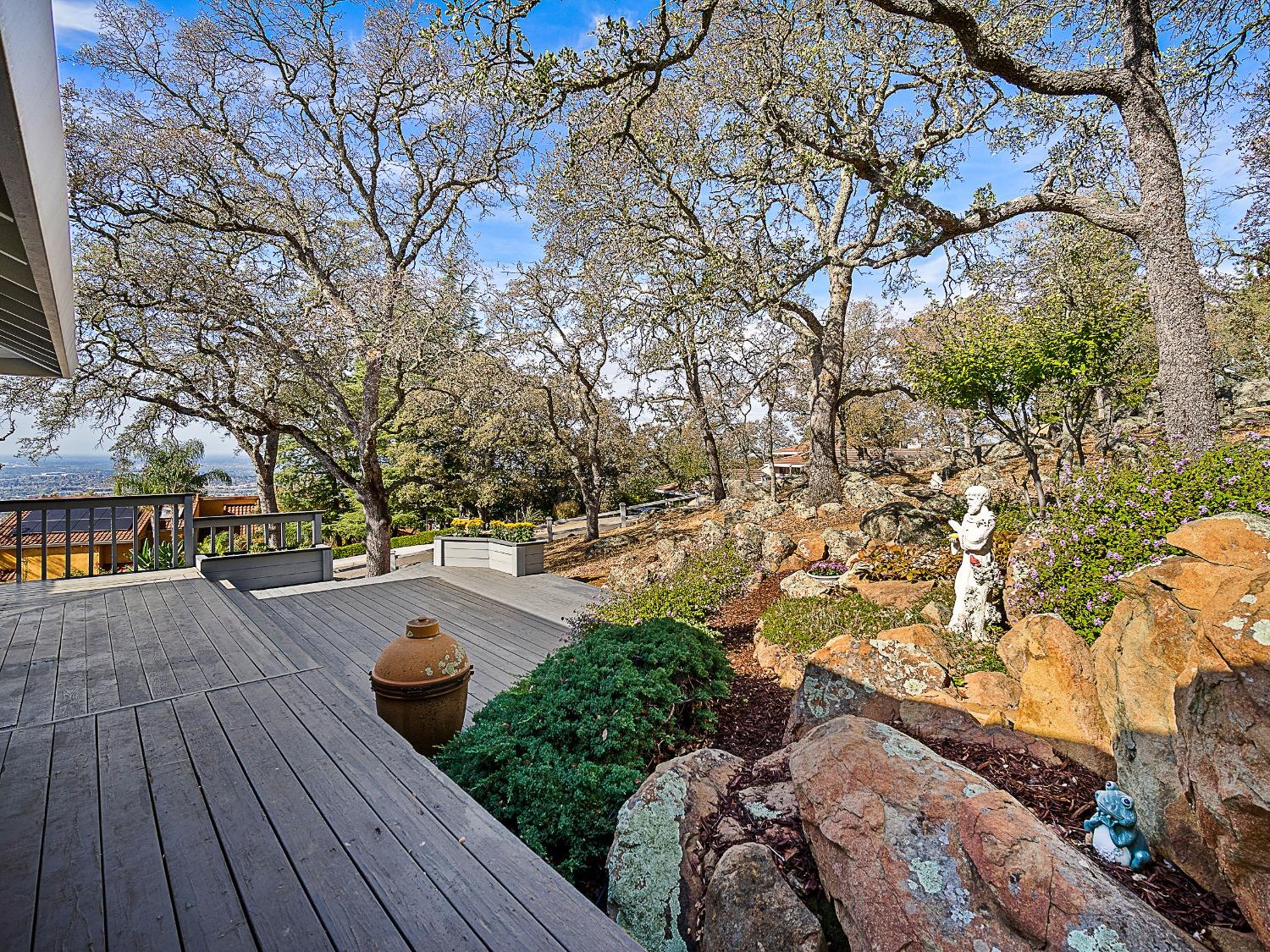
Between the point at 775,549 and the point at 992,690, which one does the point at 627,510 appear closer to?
the point at 775,549

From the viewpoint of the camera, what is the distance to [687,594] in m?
5.59

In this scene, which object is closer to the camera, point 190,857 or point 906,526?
point 190,857

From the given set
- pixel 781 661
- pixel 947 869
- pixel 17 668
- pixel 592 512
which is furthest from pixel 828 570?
pixel 592 512

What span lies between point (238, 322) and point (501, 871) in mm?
9151

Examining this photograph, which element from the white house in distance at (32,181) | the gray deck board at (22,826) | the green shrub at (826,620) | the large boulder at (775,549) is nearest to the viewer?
the white house in distance at (32,181)

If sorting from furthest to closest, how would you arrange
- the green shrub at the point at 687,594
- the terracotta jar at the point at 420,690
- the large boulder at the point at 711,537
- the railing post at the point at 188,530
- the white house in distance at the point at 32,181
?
1. the large boulder at the point at 711,537
2. the railing post at the point at 188,530
3. the green shrub at the point at 687,594
4. the terracotta jar at the point at 420,690
5. the white house in distance at the point at 32,181

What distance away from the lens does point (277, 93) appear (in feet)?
28.5

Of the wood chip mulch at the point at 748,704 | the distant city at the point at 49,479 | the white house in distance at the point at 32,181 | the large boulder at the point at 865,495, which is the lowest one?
the wood chip mulch at the point at 748,704

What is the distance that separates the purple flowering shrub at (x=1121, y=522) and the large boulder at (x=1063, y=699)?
64 centimetres

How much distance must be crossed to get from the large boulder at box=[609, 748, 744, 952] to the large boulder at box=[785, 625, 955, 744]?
98 centimetres

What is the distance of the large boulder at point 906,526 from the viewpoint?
6559 millimetres

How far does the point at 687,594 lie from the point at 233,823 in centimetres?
415

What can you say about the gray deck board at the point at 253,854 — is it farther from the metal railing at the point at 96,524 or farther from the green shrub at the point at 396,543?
the green shrub at the point at 396,543

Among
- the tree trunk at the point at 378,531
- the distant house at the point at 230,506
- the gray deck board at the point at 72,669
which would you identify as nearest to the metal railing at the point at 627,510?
the tree trunk at the point at 378,531
